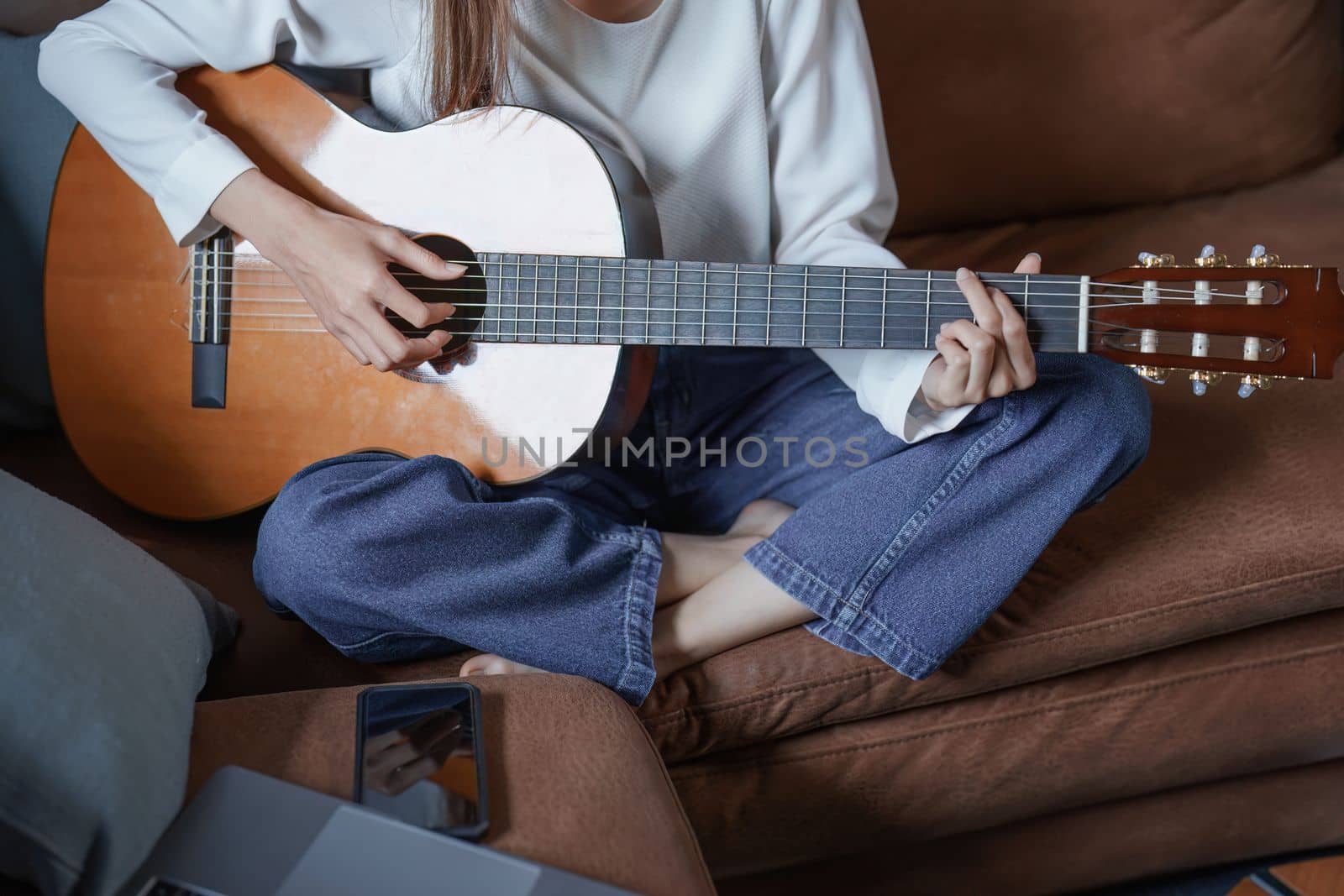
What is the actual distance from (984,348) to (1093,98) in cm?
69

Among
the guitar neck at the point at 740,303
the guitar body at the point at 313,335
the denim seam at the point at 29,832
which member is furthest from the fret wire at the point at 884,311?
the denim seam at the point at 29,832

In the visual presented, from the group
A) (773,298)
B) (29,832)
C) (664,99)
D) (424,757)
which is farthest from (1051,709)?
(29,832)

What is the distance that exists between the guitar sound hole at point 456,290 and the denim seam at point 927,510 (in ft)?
1.32

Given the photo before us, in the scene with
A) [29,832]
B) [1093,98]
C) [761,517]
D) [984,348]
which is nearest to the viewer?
[29,832]

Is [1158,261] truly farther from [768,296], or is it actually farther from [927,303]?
[768,296]

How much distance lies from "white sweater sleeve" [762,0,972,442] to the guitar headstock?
0.75ft

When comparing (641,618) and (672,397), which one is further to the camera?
(672,397)

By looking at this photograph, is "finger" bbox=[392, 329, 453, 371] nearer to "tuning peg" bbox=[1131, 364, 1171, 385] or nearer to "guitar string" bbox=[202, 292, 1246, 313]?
"guitar string" bbox=[202, 292, 1246, 313]

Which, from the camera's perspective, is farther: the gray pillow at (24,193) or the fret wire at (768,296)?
the gray pillow at (24,193)

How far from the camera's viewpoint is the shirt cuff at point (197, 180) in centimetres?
88

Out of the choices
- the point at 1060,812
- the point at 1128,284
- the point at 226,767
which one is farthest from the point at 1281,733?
the point at 226,767

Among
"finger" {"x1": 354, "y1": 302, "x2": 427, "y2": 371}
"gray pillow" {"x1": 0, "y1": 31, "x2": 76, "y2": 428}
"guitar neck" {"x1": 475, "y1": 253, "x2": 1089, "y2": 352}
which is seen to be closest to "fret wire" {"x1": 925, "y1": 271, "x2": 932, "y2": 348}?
"guitar neck" {"x1": 475, "y1": 253, "x2": 1089, "y2": 352}

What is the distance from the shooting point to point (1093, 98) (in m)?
1.28

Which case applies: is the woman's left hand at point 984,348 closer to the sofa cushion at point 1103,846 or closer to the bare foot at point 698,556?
the bare foot at point 698,556
